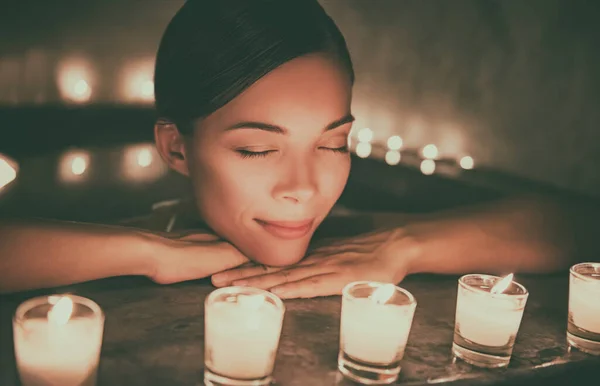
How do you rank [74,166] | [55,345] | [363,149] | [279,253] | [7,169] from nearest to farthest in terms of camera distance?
[55,345] → [279,253] → [7,169] → [74,166] → [363,149]

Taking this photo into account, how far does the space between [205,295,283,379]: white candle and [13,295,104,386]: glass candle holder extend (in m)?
Result: 0.23

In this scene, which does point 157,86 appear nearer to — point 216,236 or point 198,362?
point 216,236

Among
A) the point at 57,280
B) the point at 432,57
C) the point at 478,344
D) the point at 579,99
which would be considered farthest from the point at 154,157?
the point at 478,344

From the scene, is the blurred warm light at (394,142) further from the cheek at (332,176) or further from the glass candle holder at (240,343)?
the glass candle holder at (240,343)

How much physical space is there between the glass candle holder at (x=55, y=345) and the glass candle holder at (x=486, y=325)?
0.85 metres

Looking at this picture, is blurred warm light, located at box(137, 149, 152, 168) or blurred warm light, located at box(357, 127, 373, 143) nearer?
blurred warm light, located at box(137, 149, 152, 168)

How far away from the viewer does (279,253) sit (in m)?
1.87

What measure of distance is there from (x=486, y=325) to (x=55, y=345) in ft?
3.14

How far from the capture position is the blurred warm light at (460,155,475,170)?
356 centimetres

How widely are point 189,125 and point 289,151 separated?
353 mm

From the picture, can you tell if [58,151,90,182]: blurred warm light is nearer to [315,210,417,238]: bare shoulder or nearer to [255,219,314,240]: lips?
[315,210,417,238]: bare shoulder

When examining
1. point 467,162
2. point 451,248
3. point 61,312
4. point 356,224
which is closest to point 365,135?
point 467,162

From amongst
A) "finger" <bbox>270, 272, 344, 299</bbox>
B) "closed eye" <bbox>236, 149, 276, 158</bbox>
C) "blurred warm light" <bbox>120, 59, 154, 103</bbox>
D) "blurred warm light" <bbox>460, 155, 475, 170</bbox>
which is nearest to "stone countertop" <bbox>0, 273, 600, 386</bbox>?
"finger" <bbox>270, 272, 344, 299</bbox>

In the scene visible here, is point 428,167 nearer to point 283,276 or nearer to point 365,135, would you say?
A: point 365,135
